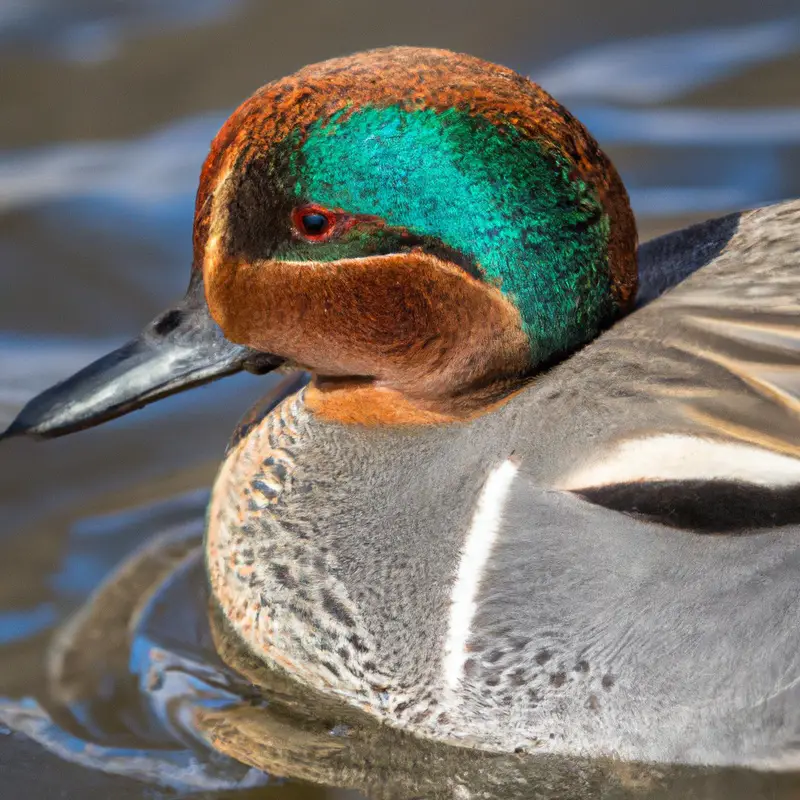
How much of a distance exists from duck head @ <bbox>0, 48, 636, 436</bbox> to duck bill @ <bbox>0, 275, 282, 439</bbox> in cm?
10

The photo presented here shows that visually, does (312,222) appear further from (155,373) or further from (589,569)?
(589,569)

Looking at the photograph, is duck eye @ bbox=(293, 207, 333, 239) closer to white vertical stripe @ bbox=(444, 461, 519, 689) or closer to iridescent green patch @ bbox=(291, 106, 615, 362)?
iridescent green patch @ bbox=(291, 106, 615, 362)

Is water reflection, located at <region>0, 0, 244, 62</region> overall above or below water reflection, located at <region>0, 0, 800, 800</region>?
above

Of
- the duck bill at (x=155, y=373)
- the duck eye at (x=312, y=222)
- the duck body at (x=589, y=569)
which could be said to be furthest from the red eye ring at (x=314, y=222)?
the duck body at (x=589, y=569)

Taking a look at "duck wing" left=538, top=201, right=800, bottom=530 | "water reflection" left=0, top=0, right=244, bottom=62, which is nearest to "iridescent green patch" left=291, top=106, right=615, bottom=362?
"duck wing" left=538, top=201, right=800, bottom=530

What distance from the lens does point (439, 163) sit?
2.81 metres

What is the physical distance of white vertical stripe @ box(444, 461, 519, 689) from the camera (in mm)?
2992

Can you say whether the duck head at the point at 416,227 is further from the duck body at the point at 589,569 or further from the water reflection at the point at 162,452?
the water reflection at the point at 162,452

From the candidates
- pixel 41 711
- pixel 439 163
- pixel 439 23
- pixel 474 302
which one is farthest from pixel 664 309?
pixel 439 23

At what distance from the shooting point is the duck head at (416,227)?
2830mm

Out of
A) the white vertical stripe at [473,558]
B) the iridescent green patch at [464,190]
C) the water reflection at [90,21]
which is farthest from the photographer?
the water reflection at [90,21]

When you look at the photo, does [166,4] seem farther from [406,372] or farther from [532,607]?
[532,607]

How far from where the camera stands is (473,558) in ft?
9.90

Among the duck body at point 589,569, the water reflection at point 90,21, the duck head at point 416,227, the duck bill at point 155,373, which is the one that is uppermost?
the water reflection at point 90,21
